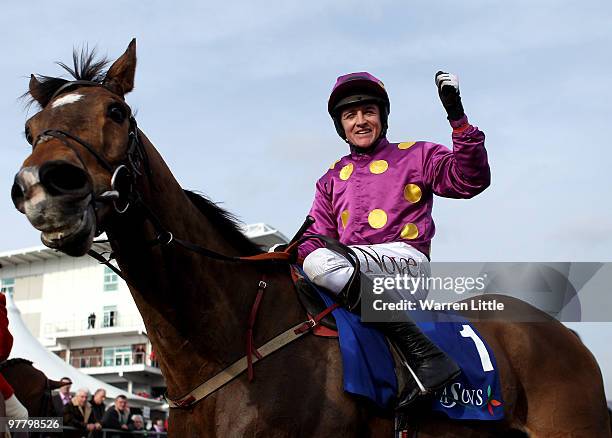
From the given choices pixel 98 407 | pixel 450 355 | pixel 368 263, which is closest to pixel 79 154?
pixel 368 263

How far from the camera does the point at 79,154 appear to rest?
3.30 m

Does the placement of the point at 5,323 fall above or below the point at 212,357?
above

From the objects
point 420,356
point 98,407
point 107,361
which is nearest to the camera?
point 420,356

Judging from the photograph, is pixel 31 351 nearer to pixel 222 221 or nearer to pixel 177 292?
pixel 222 221

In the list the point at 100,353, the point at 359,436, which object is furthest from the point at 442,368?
the point at 100,353

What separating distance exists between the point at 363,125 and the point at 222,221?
139 centimetres

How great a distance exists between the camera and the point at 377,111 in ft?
16.9

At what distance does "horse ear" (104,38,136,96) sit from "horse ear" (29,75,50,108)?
367 mm

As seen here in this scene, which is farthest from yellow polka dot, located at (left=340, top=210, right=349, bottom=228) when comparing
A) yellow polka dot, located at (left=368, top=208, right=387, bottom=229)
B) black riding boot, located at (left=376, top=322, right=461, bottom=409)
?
black riding boot, located at (left=376, top=322, right=461, bottom=409)

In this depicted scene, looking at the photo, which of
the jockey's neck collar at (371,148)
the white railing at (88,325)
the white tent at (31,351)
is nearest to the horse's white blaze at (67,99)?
the jockey's neck collar at (371,148)

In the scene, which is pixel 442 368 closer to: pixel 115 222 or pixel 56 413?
pixel 115 222

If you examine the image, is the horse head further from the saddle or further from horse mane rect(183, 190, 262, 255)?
the saddle

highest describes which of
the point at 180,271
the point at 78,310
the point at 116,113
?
the point at 78,310

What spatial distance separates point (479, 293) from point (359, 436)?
1850 mm
